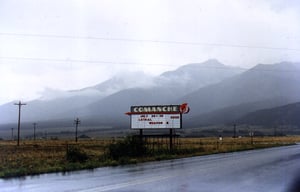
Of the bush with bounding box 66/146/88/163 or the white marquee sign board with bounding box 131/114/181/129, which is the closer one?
the bush with bounding box 66/146/88/163

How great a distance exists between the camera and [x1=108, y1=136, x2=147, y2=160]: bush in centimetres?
3309

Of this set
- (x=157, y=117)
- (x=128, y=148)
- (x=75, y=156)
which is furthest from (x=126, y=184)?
(x=157, y=117)

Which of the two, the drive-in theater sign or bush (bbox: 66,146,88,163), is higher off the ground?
the drive-in theater sign

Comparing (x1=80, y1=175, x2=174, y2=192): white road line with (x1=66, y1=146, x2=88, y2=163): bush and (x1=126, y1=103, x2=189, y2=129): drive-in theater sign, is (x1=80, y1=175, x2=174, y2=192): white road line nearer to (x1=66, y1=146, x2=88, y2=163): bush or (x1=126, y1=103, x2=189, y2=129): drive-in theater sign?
(x1=66, y1=146, x2=88, y2=163): bush

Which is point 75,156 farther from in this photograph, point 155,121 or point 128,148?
point 155,121

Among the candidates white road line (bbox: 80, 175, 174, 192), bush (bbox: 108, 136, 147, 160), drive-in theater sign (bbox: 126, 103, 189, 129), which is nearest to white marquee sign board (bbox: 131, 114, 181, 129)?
drive-in theater sign (bbox: 126, 103, 189, 129)

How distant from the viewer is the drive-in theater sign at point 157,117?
41.9 m

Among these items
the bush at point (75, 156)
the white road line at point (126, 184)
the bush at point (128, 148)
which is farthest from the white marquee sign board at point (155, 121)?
the white road line at point (126, 184)

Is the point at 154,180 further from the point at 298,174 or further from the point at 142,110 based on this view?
the point at 142,110

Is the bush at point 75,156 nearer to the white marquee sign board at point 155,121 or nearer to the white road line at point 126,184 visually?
the white road line at point 126,184

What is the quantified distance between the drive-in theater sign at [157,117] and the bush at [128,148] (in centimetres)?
563

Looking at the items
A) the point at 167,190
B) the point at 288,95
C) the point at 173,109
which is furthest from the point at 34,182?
the point at 173,109

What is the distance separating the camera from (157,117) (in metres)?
42.3

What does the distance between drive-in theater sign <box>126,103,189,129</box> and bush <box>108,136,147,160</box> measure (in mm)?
5626
